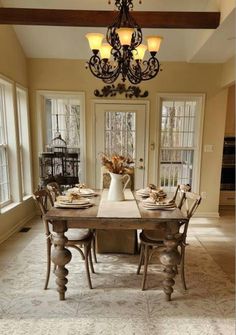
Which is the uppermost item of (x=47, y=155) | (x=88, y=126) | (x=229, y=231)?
(x=88, y=126)

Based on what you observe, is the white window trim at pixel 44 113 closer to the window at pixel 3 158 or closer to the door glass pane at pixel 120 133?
the door glass pane at pixel 120 133

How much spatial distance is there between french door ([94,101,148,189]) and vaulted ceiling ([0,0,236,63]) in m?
0.97

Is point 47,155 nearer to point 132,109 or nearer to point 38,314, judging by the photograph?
point 132,109

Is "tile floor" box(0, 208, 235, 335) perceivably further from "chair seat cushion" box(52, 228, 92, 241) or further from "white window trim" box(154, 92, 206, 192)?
"white window trim" box(154, 92, 206, 192)

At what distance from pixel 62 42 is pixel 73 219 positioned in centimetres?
316

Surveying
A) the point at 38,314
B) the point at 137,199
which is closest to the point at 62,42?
the point at 137,199

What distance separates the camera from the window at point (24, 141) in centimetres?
409

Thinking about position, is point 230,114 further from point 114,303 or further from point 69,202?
point 114,303

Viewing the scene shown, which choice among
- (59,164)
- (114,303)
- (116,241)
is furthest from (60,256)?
(59,164)

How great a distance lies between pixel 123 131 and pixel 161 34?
5.53ft

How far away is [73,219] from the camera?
1.98 metres

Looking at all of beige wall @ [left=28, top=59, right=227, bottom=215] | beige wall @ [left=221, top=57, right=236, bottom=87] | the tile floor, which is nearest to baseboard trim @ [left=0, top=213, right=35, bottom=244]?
the tile floor

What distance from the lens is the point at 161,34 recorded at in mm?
3764

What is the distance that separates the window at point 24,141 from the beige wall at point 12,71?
211 mm
